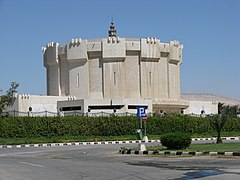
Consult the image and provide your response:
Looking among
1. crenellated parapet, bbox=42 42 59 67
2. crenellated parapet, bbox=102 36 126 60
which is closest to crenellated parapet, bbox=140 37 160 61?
crenellated parapet, bbox=102 36 126 60

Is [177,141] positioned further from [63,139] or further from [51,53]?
[51,53]

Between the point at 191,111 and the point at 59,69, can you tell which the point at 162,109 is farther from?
the point at 59,69

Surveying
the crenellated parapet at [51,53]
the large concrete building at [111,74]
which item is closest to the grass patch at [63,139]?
the large concrete building at [111,74]

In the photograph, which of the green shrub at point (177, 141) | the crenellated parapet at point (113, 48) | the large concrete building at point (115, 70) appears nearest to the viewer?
the green shrub at point (177, 141)

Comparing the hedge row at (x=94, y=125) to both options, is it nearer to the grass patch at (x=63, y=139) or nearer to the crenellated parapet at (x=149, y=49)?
the grass patch at (x=63, y=139)

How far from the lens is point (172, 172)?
47.8 feet

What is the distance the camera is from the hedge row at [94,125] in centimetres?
4553

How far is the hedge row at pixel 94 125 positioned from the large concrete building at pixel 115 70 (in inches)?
472

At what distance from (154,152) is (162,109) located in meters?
45.9

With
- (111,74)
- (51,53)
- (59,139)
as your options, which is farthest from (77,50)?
(59,139)

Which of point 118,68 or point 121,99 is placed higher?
point 118,68

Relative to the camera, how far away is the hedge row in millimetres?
→ 45531

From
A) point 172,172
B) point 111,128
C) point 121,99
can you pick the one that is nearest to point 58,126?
point 111,128

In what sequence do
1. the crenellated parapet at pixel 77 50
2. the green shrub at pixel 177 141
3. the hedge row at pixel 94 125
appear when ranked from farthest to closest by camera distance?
the crenellated parapet at pixel 77 50, the hedge row at pixel 94 125, the green shrub at pixel 177 141
